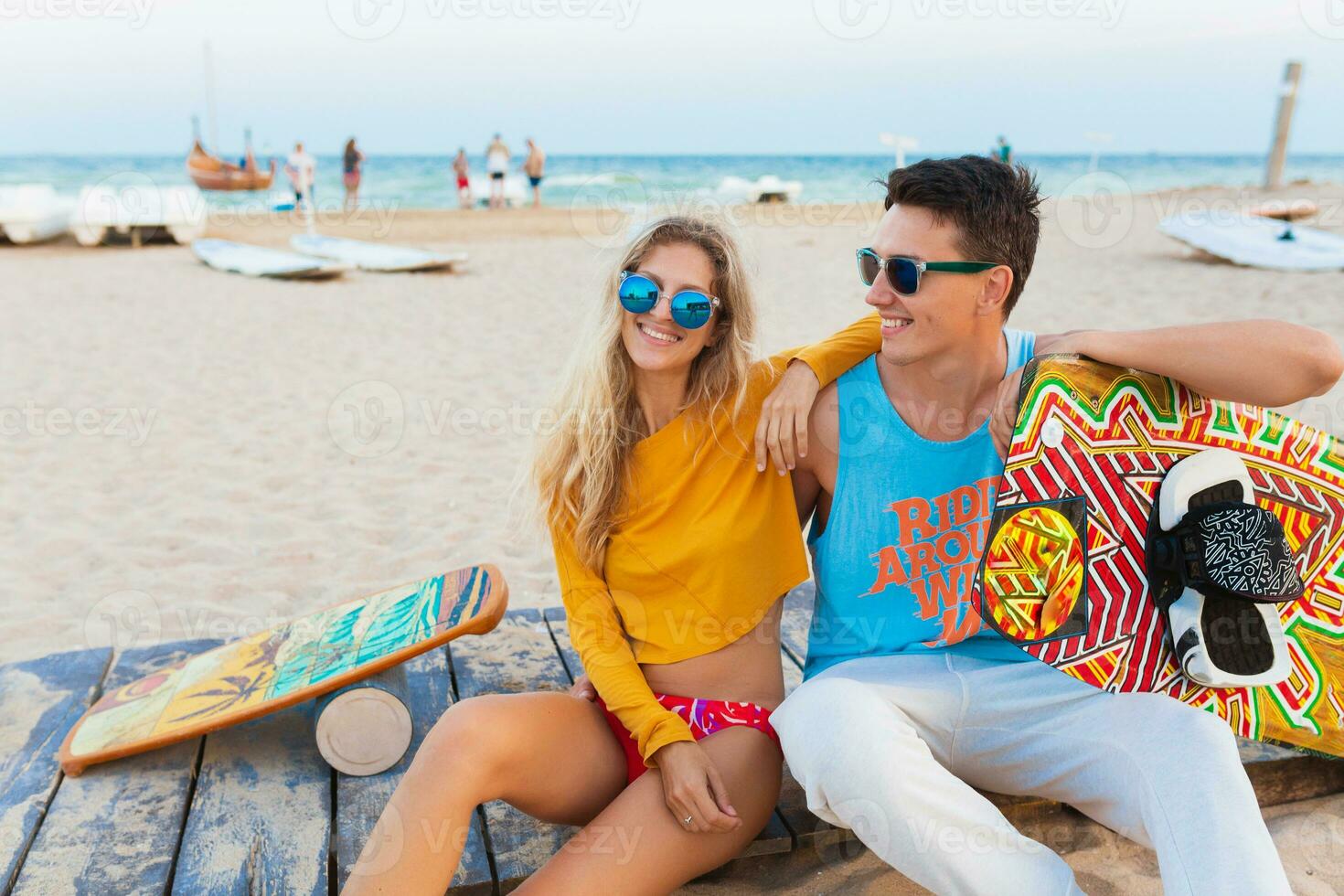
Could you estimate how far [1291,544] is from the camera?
6.71ft

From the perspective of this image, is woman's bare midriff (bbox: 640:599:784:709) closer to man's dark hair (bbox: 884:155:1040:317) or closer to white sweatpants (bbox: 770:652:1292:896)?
white sweatpants (bbox: 770:652:1292:896)

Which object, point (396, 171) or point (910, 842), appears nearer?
point (910, 842)

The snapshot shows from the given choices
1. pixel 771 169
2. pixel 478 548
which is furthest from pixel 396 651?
Answer: pixel 771 169

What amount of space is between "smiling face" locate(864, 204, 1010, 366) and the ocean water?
56.6ft

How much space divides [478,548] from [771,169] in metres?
45.9

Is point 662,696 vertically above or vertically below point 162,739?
above

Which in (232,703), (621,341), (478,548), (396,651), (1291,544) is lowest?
(478,548)

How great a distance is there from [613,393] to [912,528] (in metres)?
0.70

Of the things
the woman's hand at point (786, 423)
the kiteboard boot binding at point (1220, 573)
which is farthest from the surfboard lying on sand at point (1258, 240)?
the woman's hand at point (786, 423)

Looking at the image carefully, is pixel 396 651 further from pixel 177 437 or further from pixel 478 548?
pixel 177 437

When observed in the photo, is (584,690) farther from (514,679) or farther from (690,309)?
(690,309)

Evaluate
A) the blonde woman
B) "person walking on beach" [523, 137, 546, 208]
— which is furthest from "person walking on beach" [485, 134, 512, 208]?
the blonde woman

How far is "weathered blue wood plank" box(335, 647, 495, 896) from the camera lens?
6.48 feet

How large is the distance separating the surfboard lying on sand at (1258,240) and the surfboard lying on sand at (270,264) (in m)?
10.3
